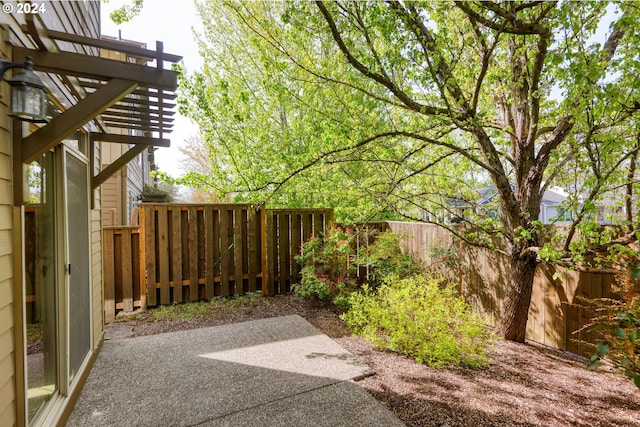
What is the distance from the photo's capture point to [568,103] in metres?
2.82

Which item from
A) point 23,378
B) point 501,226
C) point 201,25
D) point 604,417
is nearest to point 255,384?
point 23,378

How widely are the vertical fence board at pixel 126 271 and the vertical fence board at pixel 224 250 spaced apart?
1328 millimetres

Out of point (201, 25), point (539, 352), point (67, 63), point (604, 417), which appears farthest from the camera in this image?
point (201, 25)

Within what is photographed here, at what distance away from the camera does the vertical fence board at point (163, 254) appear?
4.87 meters

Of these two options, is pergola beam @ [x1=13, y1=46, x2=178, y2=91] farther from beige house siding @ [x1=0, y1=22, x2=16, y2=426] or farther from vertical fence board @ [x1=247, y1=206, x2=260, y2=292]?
vertical fence board @ [x1=247, y1=206, x2=260, y2=292]

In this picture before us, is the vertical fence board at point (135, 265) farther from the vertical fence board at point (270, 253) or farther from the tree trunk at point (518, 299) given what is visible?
the tree trunk at point (518, 299)

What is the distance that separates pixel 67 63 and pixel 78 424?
2.34m

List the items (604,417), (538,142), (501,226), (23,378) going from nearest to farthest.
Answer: (23,378), (604,417), (501,226), (538,142)

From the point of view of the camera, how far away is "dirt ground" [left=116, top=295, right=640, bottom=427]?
2.20m

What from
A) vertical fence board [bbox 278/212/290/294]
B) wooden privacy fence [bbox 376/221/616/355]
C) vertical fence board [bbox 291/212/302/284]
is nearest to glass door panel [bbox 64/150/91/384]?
vertical fence board [bbox 278/212/290/294]

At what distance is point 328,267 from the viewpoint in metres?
5.21

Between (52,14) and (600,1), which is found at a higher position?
(600,1)

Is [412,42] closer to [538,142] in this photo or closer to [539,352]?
[538,142]

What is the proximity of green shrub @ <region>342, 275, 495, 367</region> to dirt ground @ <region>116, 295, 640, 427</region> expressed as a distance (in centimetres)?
12
